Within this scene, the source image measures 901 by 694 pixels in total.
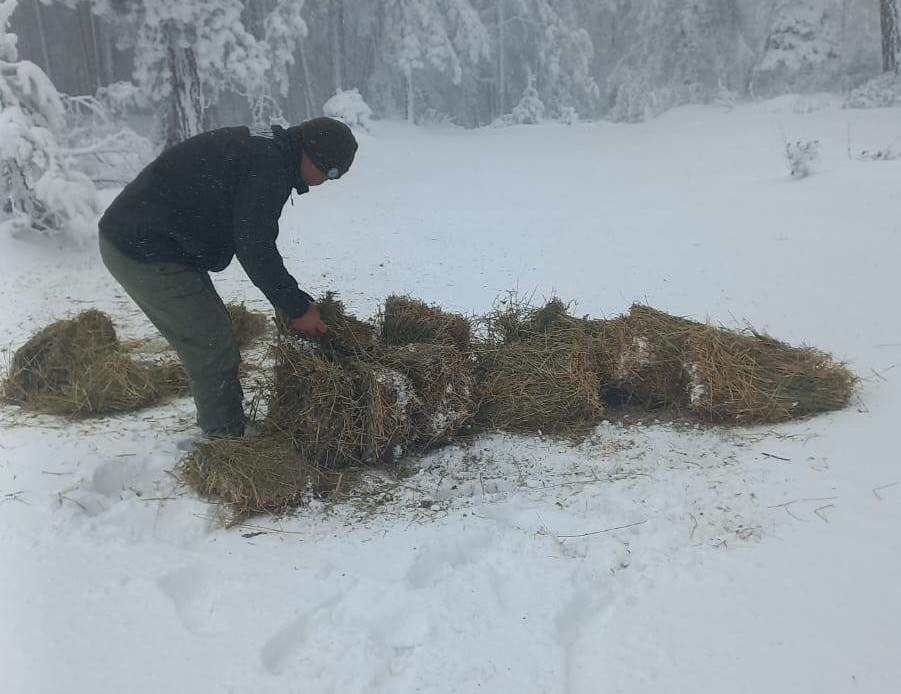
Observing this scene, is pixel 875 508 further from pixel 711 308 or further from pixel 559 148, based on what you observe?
pixel 559 148

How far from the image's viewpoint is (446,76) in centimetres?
2984

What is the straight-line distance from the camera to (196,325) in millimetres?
3072

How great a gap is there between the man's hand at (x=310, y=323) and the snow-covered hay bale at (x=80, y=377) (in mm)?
1279

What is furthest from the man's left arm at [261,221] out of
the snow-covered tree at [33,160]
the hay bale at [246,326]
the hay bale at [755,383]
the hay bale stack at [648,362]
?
the snow-covered tree at [33,160]

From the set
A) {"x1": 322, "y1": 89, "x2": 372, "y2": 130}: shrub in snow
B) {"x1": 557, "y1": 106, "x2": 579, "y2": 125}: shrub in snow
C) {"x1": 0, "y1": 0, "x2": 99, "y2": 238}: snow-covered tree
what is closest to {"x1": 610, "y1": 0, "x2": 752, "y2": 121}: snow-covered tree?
{"x1": 557, "y1": 106, "x2": 579, "y2": 125}: shrub in snow

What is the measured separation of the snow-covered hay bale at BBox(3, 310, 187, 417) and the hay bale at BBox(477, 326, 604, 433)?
1.91 m

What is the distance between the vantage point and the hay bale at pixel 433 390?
10.4 feet

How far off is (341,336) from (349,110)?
18834 mm

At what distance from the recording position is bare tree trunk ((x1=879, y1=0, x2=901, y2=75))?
15648 mm

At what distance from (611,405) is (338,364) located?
1556 millimetres

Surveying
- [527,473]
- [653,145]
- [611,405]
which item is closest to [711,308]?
[611,405]

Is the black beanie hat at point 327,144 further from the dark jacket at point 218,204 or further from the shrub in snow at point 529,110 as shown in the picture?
the shrub in snow at point 529,110

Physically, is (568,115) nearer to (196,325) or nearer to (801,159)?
(801,159)

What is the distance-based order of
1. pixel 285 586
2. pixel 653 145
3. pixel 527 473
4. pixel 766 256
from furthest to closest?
pixel 653 145 < pixel 766 256 < pixel 527 473 < pixel 285 586
